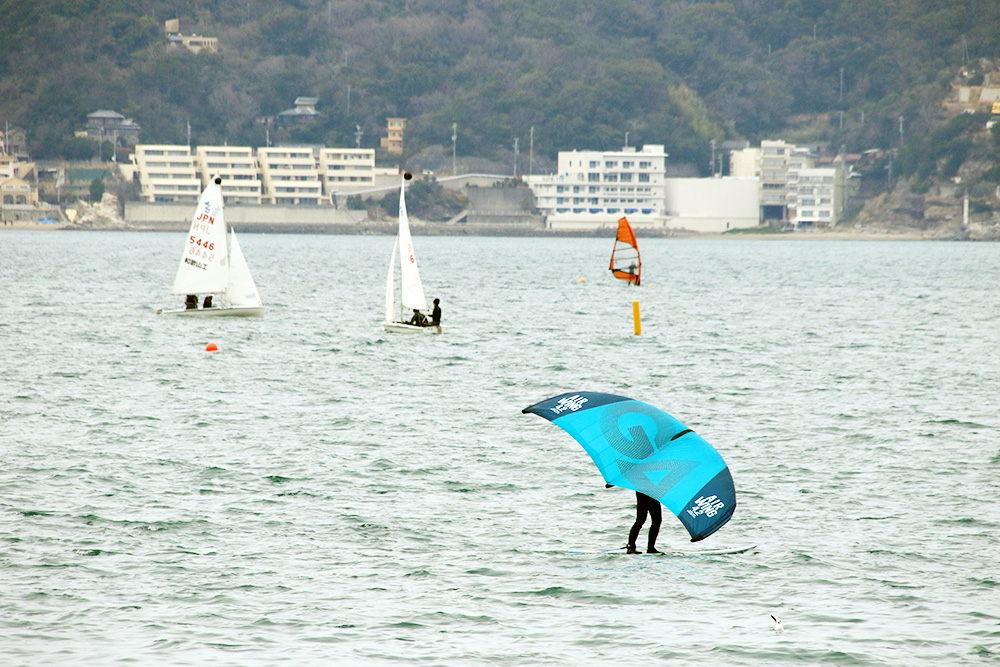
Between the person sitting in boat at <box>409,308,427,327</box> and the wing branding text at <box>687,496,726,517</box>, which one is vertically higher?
the wing branding text at <box>687,496,726,517</box>

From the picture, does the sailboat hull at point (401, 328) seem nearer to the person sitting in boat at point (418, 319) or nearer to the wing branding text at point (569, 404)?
the person sitting in boat at point (418, 319)

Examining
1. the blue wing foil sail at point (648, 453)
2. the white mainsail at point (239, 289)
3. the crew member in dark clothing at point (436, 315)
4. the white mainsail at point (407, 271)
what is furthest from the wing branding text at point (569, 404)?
the white mainsail at point (239, 289)

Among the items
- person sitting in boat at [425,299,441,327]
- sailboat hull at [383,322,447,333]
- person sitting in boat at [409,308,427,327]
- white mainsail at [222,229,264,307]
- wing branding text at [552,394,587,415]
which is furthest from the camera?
white mainsail at [222,229,264,307]

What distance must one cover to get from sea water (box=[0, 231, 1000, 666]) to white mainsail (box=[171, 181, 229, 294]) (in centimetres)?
418

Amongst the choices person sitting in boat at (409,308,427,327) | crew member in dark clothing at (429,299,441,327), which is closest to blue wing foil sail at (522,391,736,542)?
crew member in dark clothing at (429,299,441,327)

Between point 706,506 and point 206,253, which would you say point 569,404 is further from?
point 206,253

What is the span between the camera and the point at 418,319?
50656 millimetres

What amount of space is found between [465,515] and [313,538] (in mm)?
2685

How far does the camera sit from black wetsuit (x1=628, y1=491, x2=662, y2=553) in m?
17.0

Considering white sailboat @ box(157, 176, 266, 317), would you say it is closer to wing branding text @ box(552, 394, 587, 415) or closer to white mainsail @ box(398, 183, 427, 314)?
white mainsail @ box(398, 183, 427, 314)

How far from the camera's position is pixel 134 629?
1500cm

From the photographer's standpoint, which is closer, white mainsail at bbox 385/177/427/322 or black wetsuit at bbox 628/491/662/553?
black wetsuit at bbox 628/491/662/553

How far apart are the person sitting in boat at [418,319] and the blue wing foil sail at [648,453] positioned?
3521 cm

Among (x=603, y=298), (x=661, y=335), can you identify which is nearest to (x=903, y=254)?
(x=603, y=298)
